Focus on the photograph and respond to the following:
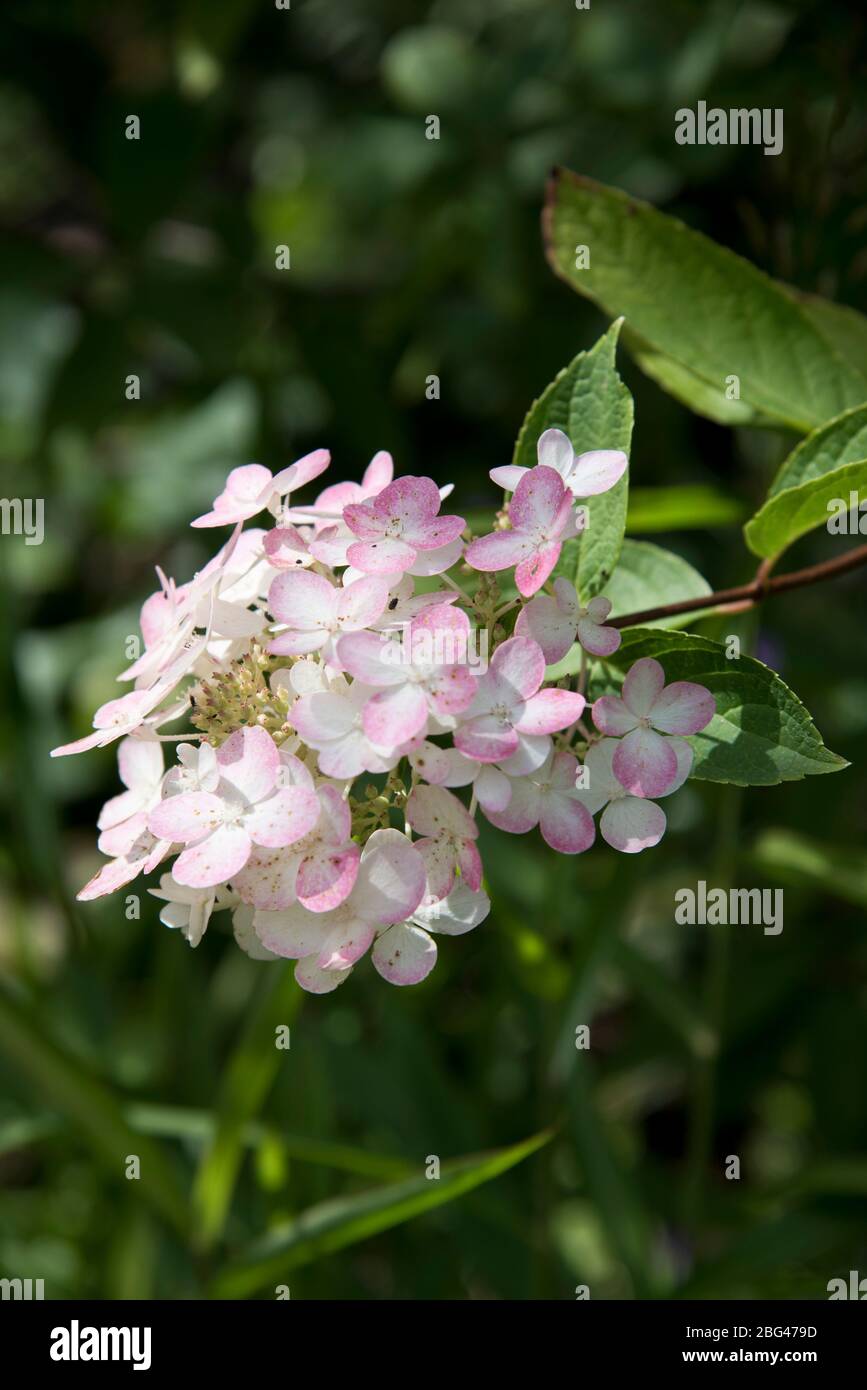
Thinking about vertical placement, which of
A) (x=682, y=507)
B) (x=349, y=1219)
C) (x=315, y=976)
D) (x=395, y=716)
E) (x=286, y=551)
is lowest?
(x=349, y=1219)

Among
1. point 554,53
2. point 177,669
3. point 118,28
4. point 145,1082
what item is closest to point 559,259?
point 177,669

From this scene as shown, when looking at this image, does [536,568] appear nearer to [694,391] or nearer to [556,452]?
[556,452]

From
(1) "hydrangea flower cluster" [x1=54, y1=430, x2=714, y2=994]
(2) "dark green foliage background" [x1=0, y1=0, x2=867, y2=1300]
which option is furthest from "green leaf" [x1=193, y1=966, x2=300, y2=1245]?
(1) "hydrangea flower cluster" [x1=54, y1=430, x2=714, y2=994]

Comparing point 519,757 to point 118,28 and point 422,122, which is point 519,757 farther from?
point 118,28

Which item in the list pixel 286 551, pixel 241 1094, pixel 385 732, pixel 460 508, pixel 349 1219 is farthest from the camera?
pixel 460 508

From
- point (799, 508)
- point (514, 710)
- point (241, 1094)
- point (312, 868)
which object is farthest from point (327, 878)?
point (241, 1094)

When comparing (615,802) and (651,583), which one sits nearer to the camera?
(615,802)

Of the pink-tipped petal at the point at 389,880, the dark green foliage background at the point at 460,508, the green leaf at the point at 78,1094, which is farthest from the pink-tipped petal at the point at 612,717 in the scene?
the green leaf at the point at 78,1094

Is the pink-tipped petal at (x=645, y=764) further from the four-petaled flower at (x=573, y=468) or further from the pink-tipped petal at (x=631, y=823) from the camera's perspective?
the four-petaled flower at (x=573, y=468)
